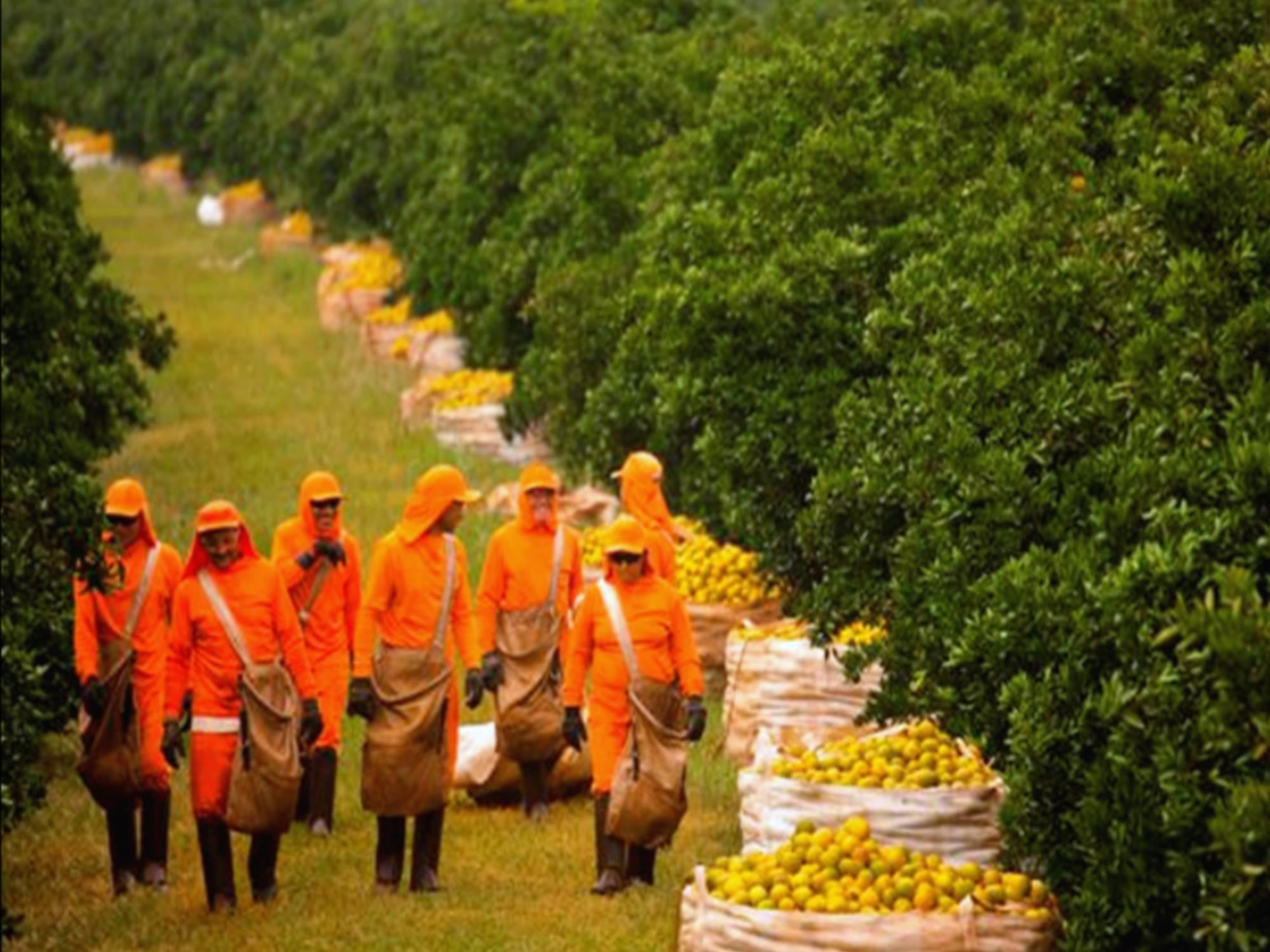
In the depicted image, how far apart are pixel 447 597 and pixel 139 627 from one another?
174 centimetres

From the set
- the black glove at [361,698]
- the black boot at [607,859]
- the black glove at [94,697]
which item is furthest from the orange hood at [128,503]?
the black boot at [607,859]

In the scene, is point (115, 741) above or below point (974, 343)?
below

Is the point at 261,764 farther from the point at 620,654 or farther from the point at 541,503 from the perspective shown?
the point at 541,503

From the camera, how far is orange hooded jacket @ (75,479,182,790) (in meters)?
17.4

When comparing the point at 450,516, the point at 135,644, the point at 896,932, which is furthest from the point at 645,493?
the point at 896,932

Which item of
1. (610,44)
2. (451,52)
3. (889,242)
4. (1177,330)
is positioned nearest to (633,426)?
(889,242)

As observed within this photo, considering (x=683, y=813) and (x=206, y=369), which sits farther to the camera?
(x=206, y=369)

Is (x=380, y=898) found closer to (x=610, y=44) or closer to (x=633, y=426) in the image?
(x=633, y=426)

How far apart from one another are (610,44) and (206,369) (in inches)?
558

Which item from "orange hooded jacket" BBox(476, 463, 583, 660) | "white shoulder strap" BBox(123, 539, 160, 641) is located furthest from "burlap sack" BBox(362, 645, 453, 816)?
"orange hooded jacket" BBox(476, 463, 583, 660)

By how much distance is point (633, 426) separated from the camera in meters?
30.6

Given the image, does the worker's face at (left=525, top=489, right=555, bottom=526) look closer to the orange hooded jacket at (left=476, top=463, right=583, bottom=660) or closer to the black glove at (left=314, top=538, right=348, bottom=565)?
the orange hooded jacket at (left=476, top=463, right=583, bottom=660)

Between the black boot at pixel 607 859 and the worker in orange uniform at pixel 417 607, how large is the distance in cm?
88

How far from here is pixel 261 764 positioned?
54.1ft
